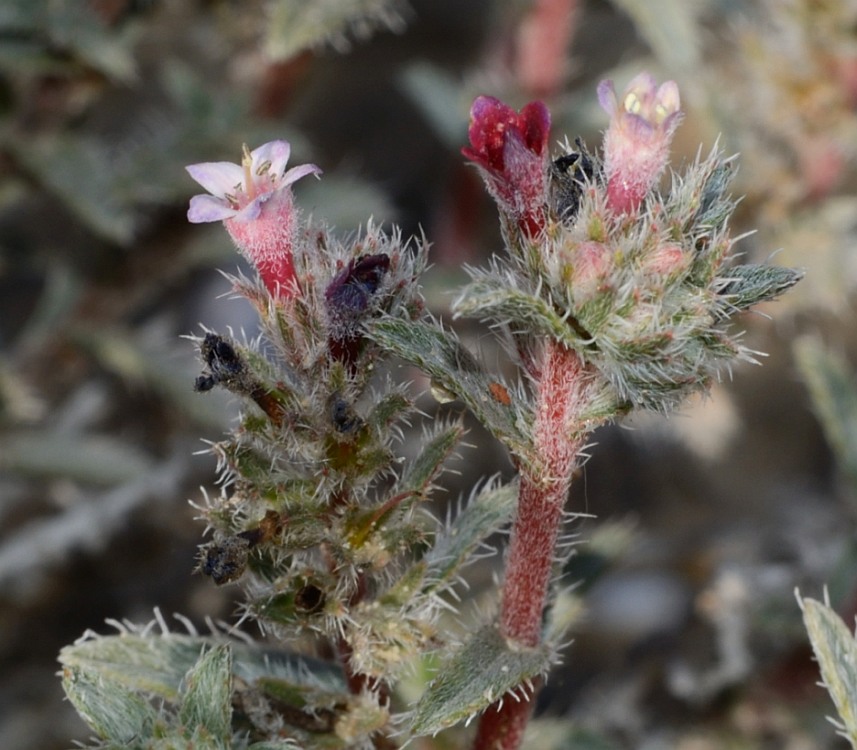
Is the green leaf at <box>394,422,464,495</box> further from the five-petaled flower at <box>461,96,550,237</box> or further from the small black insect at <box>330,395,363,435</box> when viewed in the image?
the five-petaled flower at <box>461,96,550,237</box>

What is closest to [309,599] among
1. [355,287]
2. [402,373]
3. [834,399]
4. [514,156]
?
[355,287]

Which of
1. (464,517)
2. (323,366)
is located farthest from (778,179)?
(323,366)

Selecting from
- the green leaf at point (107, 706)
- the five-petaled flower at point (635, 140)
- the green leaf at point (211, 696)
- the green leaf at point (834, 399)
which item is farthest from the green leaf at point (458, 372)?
the green leaf at point (834, 399)

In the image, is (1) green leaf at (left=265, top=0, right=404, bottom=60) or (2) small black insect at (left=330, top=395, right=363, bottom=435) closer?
(2) small black insect at (left=330, top=395, right=363, bottom=435)

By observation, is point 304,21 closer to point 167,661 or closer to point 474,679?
point 167,661

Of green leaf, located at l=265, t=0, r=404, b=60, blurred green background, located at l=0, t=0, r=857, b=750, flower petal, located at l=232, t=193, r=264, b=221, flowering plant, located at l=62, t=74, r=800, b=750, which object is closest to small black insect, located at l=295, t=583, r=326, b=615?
flowering plant, located at l=62, t=74, r=800, b=750

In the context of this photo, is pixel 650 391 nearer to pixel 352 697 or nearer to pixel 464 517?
pixel 464 517
